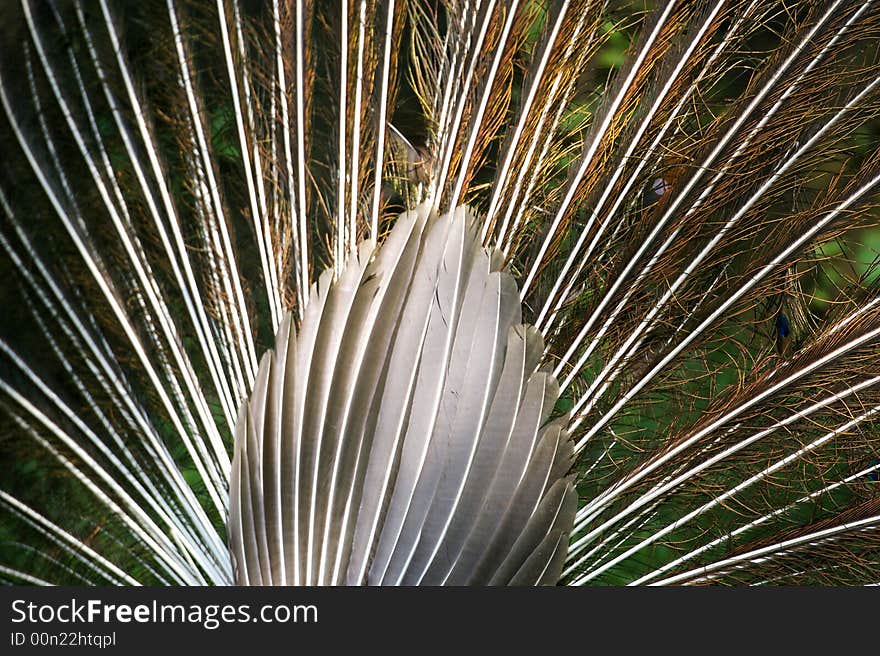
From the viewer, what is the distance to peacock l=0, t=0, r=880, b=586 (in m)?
1.60

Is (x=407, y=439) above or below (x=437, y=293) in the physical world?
below

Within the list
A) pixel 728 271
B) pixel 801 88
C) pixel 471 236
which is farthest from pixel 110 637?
pixel 801 88

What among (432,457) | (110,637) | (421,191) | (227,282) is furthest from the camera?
(227,282)

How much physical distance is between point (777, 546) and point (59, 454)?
1.53 meters

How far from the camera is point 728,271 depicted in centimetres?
180

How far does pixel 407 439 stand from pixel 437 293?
0.99 feet

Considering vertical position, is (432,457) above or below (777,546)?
above

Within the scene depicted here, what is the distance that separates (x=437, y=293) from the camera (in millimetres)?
1607

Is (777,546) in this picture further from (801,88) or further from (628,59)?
(628,59)

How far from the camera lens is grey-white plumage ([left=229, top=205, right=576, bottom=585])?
158 cm

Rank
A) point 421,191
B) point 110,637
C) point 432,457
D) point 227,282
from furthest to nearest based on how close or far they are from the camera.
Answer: point 227,282, point 421,191, point 432,457, point 110,637

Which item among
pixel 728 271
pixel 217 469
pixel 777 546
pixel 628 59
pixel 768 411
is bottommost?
pixel 777 546

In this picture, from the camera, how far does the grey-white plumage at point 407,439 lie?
1579 mm

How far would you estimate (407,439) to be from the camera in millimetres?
1584
